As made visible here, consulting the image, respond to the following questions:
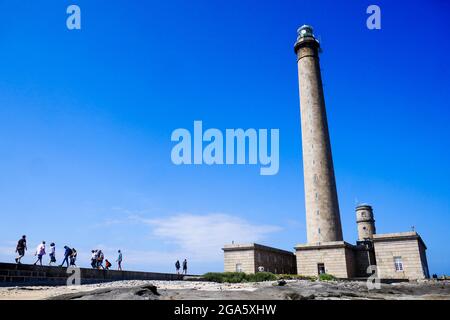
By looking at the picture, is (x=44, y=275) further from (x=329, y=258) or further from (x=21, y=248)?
(x=329, y=258)

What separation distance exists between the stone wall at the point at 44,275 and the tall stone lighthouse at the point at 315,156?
70.7 ft

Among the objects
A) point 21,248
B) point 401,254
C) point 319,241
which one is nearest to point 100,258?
point 21,248

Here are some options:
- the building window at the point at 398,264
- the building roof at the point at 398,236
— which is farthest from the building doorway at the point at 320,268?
the building window at the point at 398,264

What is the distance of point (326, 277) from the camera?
27.1 m

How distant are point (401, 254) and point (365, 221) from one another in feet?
84.2

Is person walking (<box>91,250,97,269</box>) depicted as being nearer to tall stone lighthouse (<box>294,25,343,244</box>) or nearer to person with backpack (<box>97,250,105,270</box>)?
person with backpack (<box>97,250,105,270</box>)

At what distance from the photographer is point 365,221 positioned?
54.7 meters

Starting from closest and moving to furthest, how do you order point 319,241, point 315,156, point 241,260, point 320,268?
point 241,260 → point 320,268 → point 319,241 → point 315,156

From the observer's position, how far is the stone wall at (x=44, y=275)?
1369cm

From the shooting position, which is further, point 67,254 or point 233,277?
point 233,277

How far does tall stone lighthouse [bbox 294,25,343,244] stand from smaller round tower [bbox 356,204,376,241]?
2120 centimetres

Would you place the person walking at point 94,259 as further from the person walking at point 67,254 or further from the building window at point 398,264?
the building window at point 398,264
